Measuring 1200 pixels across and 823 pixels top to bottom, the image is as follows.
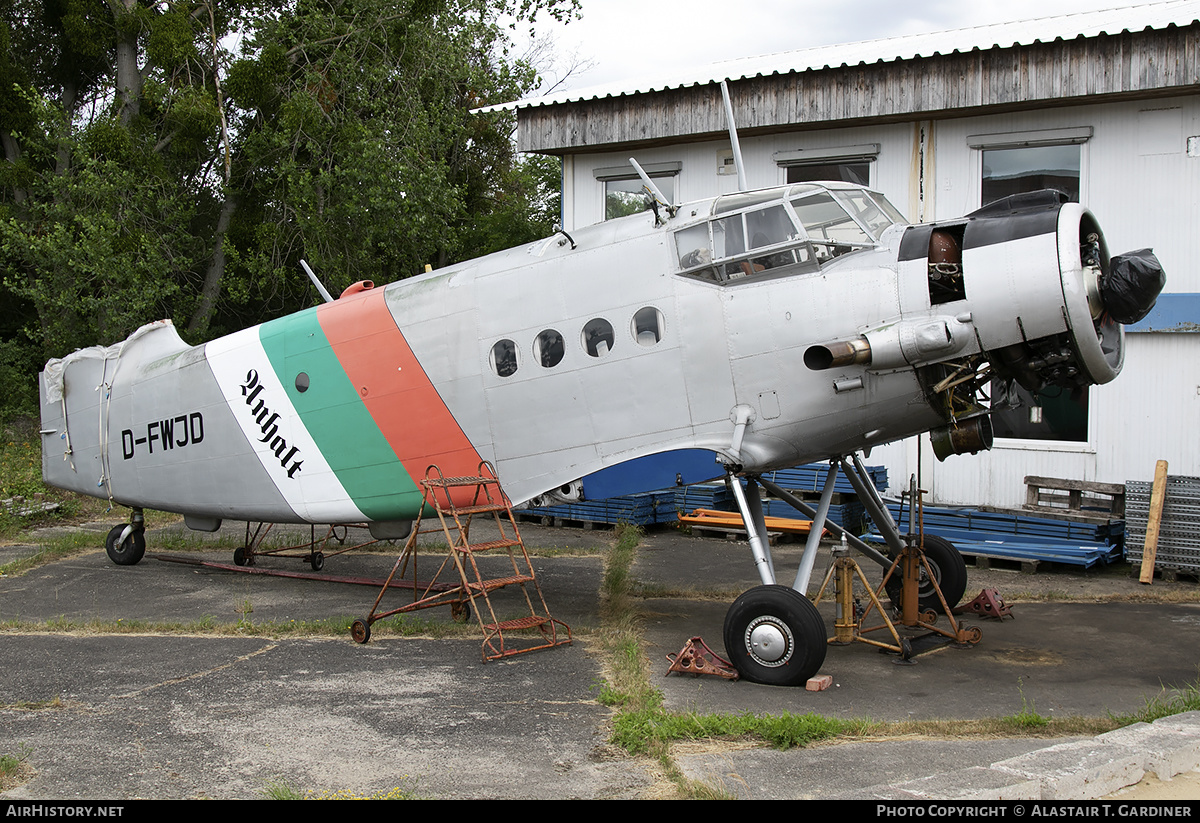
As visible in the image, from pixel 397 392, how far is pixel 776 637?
481 cm

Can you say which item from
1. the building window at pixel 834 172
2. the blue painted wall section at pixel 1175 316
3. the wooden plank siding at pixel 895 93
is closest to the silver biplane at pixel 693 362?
the blue painted wall section at pixel 1175 316

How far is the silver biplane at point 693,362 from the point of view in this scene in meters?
7.63

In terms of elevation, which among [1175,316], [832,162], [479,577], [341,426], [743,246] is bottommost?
[479,577]

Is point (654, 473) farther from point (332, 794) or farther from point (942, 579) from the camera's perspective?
point (332, 794)

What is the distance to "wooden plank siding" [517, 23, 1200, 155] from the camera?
41.6 ft

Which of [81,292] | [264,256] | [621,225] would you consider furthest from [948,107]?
[81,292]

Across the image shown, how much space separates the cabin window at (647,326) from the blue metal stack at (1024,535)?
17.6 feet

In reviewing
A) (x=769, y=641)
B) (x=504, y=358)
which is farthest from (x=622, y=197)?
(x=769, y=641)

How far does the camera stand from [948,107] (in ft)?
45.6

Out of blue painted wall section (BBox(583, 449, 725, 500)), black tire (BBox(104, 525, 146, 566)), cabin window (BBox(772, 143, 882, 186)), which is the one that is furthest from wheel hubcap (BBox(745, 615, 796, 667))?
black tire (BBox(104, 525, 146, 566))

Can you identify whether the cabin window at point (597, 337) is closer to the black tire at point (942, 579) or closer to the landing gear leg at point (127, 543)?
the black tire at point (942, 579)

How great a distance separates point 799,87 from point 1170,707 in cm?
1083

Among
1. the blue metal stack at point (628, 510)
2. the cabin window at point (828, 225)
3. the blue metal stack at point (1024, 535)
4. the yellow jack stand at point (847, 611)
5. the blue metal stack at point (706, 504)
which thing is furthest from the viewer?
the blue metal stack at point (628, 510)

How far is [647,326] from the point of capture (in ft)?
28.9
